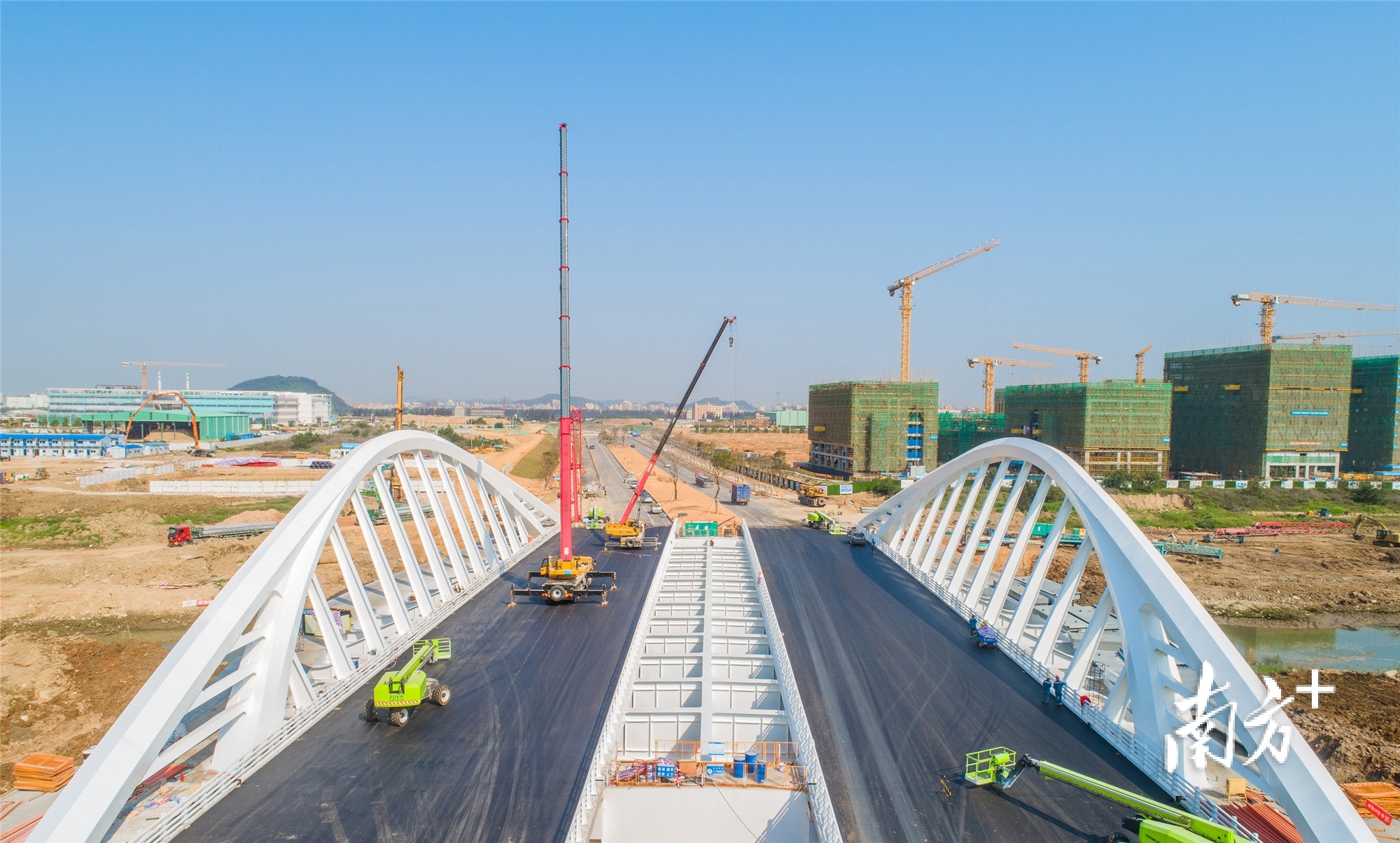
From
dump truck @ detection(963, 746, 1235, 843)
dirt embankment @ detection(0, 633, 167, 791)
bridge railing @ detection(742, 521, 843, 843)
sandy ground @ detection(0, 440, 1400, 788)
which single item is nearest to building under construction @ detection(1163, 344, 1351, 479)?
sandy ground @ detection(0, 440, 1400, 788)

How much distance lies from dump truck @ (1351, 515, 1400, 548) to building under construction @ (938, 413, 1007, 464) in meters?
43.2

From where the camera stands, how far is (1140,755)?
55.3ft

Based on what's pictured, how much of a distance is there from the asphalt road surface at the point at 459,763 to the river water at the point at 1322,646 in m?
38.7

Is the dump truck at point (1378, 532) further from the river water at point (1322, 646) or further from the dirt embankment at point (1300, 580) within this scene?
the river water at point (1322, 646)

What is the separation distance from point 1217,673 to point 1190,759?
262cm

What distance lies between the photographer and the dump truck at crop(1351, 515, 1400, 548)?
5975cm

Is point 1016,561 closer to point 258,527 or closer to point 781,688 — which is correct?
point 781,688

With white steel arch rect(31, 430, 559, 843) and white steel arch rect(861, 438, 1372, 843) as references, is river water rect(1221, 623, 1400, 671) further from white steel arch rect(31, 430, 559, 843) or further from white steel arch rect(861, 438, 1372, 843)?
white steel arch rect(31, 430, 559, 843)

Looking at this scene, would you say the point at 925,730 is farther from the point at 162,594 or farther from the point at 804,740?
the point at 162,594

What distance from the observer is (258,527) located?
57219mm

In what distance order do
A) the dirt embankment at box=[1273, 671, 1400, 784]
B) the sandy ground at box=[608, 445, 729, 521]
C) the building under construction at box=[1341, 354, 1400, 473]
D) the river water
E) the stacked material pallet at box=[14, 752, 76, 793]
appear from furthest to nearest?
the building under construction at box=[1341, 354, 1400, 473], the sandy ground at box=[608, 445, 729, 521], the river water, the dirt embankment at box=[1273, 671, 1400, 784], the stacked material pallet at box=[14, 752, 76, 793]

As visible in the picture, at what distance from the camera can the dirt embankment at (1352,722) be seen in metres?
24.9

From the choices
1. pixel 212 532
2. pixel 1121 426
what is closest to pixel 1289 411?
pixel 1121 426

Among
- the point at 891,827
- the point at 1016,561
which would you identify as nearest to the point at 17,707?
the point at 891,827
